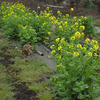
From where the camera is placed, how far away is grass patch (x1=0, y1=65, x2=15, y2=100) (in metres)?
3.47

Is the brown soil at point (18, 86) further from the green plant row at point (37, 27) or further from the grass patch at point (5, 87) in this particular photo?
the green plant row at point (37, 27)

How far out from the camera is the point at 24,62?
4973 millimetres

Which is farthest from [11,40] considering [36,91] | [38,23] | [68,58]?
[68,58]

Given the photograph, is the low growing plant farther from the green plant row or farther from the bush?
the bush

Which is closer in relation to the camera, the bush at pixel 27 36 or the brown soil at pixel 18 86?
the brown soil at pixel 18 86

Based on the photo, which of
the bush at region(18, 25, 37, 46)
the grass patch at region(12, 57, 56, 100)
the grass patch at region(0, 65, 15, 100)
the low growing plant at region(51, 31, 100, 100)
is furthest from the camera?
the bush at region(18, 25, 37, 46)

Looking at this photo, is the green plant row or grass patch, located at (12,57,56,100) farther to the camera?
the green plant row

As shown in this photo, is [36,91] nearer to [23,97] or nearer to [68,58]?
[23,97]

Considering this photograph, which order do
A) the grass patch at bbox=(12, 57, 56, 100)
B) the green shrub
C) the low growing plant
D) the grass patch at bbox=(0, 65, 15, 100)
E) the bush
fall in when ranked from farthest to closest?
the green shrub, the bush, the grass patch at bbox=(12, 57, 56, 100), the grass patch at bbox=(0, 65, 15, 100), the low growing plant

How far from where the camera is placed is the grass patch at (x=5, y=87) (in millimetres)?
3475

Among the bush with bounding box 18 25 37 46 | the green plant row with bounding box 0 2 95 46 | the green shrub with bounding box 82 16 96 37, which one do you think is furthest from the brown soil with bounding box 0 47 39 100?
the green shrub with bounding box 82 16 96 37

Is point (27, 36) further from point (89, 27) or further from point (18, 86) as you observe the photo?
point (89, 27)

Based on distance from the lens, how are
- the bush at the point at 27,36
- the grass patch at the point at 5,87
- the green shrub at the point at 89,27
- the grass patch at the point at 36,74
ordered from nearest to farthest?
the grass patch at the point at 5,87 < the grass patch at the point at 36,74 < the bush at the point at 27,36 < the green shrub at the point at 89,27

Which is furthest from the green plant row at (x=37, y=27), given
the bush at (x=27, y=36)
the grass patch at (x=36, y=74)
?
the grass patch at (x=36, y=74)
